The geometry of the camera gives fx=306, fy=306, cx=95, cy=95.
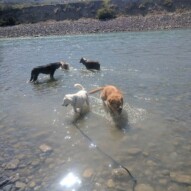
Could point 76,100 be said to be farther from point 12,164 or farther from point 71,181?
point 71,181

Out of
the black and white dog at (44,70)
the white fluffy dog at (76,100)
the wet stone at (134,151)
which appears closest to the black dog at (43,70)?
the black and white dog at (44,70)

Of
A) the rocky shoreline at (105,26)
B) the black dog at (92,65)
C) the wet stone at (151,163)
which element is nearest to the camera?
the wet stone at (151,163)

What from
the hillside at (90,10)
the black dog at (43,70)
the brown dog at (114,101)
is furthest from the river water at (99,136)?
the hillside at (90,10)

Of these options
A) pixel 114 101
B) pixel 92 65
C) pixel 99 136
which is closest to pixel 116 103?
pixel 114 101

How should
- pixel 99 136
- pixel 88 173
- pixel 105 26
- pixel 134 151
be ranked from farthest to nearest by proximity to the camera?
1. pixel 105 26
2. pixel 99 136
3. pixel 134 151
4. pixel 88 173

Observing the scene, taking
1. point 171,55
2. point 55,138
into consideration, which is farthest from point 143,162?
point 171,55

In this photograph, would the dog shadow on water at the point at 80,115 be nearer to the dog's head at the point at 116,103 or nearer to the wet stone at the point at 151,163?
the dog's head at the point at 116,103

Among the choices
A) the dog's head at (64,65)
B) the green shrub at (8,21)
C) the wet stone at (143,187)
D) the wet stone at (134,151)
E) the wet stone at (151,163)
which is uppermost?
the wet stone at (143,187)

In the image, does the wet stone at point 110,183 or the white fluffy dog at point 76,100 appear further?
the white fluffy dog at point 76,100

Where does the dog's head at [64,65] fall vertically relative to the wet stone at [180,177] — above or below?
below

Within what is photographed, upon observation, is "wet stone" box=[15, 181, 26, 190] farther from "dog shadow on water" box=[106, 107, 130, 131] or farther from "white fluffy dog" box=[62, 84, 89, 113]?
"white fluffy dog" box=[62, 84, 89, 113]

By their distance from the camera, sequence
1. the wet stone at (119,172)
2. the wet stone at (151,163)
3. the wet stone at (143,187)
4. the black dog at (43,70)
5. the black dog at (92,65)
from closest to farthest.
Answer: the wet stone at (143,187)
the wet stone at (119,172)
the wet stone at (151,163)
the black dog at (43,70)
the black dog at (92,65)

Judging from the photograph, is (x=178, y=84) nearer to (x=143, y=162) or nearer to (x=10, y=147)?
(x=143, y=162)

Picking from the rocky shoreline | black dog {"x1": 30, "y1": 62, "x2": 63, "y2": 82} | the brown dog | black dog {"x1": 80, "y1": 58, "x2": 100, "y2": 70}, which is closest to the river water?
the brown dog
